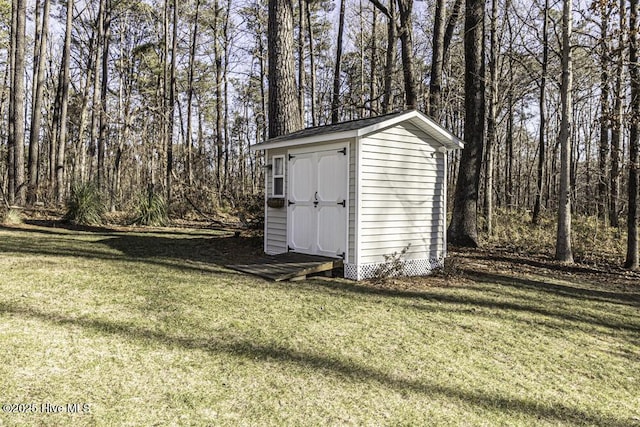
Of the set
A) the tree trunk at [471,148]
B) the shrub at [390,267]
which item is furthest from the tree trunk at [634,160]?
the shrub at [390,267]

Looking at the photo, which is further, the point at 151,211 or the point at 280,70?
the point at 151,211

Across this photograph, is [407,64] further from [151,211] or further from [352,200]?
[151,211]

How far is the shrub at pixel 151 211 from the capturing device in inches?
501

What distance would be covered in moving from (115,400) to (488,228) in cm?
1171

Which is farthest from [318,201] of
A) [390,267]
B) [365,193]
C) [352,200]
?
[390,267]

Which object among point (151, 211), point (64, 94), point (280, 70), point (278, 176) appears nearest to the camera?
point (278, 176)

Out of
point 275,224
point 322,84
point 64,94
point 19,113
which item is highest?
point 322,84

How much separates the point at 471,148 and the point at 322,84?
16.2m

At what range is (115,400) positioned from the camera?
2695 mm

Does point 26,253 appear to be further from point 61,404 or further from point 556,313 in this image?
point 556,313

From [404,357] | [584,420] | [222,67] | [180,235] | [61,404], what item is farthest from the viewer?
[222,67]

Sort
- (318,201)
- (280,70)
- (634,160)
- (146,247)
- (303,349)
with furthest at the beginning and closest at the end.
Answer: (280,70) < (146,247) < (634,160) < (318,201) < (303,349)

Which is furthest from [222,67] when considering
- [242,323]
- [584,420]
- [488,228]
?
[584,420]

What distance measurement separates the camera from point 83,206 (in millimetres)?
11836
